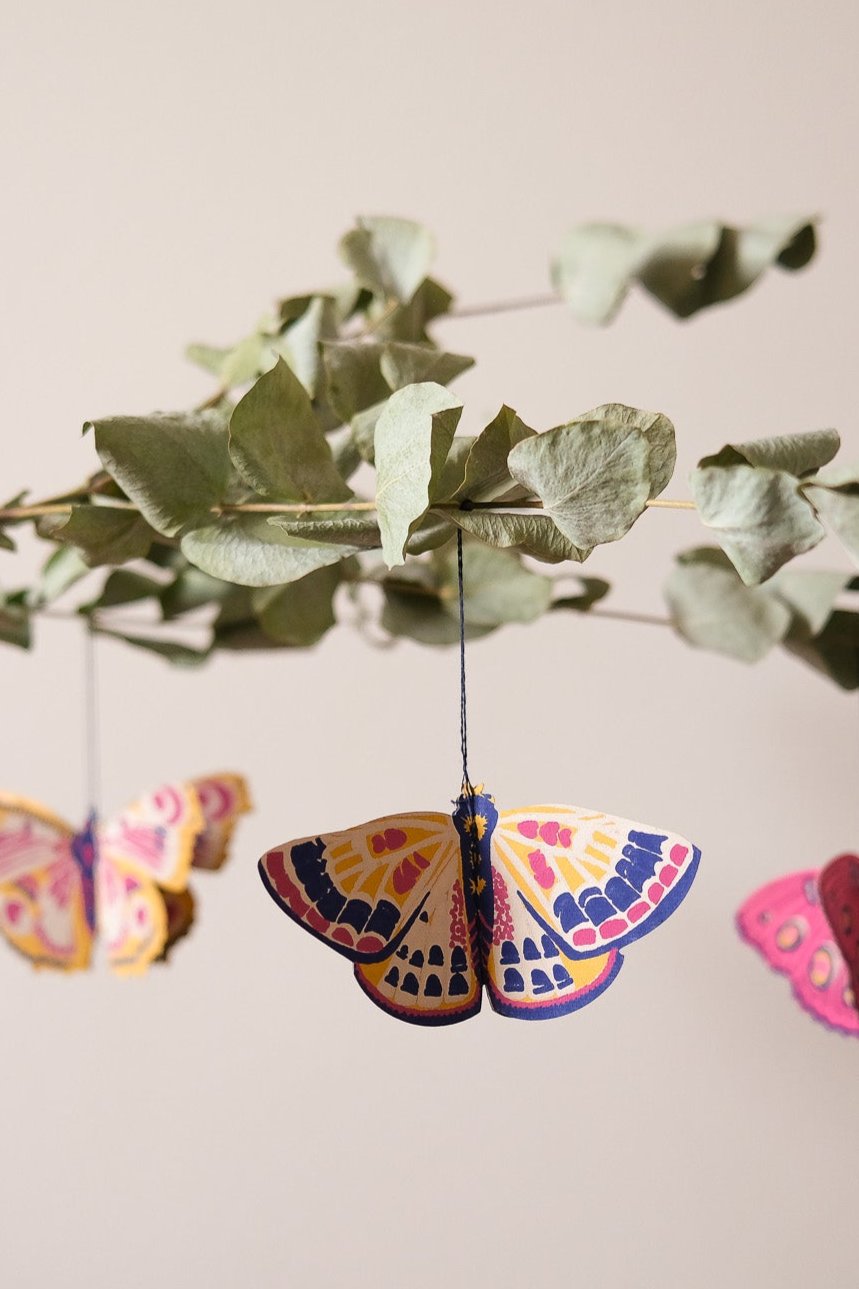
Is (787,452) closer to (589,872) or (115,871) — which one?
(589,872)

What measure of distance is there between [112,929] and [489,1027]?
16.4 inches

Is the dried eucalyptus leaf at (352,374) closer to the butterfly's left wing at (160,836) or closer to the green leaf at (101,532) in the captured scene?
the green leaf at (101,532)

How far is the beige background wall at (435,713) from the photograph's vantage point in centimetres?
97

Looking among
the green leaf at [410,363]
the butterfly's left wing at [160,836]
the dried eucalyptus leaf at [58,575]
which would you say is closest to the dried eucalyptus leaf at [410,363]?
the green leaf at [410,363]

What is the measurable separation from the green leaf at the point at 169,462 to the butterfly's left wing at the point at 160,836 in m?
0.28

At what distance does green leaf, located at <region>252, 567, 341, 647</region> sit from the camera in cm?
60

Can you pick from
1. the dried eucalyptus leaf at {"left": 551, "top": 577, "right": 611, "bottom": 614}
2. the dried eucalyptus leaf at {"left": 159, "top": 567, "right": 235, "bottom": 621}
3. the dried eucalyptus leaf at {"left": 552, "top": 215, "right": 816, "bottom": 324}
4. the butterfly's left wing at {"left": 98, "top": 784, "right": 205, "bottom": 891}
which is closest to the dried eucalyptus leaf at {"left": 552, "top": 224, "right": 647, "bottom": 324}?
the dried eucalyptus leaf at {"left": 552, "top": 215, "right": 816, "bottom": 324}

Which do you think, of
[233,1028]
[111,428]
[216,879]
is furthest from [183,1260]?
[111,428]

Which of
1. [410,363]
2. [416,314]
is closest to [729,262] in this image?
[416,314]

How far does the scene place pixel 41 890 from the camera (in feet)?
2.40

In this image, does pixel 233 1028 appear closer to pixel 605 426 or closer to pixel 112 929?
pixel 112 929

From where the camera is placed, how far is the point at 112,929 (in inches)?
27.3

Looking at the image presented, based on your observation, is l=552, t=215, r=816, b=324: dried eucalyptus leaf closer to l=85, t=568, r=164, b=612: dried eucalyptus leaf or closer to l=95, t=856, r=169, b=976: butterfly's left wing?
l=85, t=568, r=164, b=612: dried eucalyptus leaf

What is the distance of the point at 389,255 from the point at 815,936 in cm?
41
